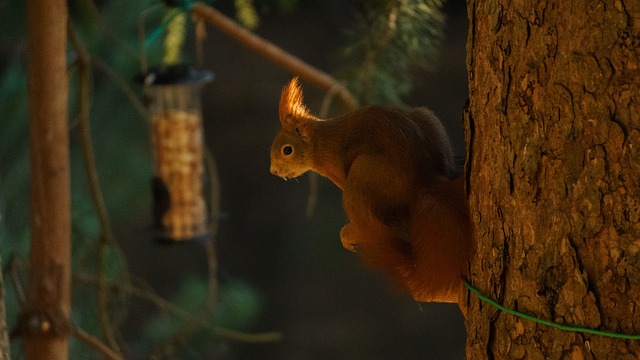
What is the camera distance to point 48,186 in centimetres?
150

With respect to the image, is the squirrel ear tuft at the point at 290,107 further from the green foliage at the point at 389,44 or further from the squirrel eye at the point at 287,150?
the green foliage at the point at 389,44

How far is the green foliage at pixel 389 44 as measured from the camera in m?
1.38

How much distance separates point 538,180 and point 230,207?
2.81m

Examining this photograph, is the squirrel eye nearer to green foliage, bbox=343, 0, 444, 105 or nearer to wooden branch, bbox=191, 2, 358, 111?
green foliage, bbox=343, 0, 444, 105

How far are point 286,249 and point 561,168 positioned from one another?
9.29ft

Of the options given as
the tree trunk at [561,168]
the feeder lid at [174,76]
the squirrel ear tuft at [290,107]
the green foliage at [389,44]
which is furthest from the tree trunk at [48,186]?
the tree trunk at [561,168]

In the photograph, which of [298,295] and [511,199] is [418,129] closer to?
[511,199]

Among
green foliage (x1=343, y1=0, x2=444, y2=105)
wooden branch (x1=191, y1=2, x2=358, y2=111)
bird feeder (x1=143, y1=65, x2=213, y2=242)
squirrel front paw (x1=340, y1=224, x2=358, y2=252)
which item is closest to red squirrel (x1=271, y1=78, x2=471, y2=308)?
squirrel front paw (x1=340, y1=224, x2=358, y2=252)

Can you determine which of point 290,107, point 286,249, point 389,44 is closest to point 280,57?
point 389,44

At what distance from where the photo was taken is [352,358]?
346cm

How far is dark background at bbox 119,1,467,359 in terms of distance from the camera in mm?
3273

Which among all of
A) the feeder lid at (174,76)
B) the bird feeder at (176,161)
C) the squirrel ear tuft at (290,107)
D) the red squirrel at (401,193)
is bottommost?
the bird feeder at (176,161)

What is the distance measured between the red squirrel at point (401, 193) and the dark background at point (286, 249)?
7.46ft

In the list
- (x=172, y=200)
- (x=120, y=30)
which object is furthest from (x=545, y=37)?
(x=120, y=30)
